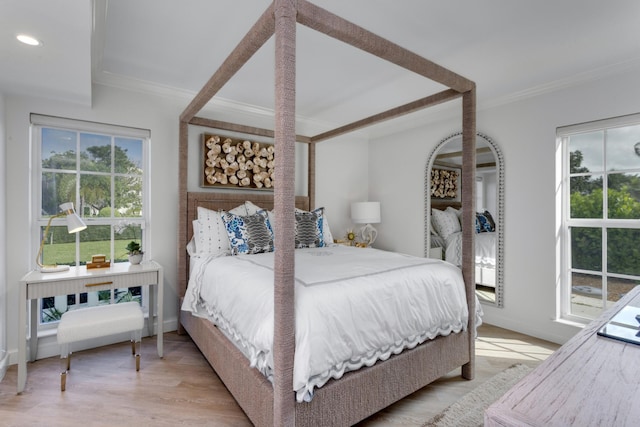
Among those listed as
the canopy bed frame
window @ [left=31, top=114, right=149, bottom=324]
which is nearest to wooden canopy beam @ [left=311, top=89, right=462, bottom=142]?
the canopy bed frame

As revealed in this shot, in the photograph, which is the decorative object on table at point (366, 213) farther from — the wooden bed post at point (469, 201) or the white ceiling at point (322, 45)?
the wooden bed post at point (469, 201)

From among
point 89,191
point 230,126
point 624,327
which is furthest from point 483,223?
point 89,191

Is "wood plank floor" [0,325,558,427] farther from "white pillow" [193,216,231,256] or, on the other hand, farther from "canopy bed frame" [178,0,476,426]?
"white pillow" [193,216,231,256]

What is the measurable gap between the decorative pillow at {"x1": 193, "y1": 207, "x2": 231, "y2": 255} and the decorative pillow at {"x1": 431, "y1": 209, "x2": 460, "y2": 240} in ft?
8.49

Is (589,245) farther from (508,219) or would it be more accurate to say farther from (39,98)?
(39,98)

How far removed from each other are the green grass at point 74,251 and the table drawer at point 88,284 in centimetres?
68

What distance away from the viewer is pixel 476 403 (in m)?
2.04

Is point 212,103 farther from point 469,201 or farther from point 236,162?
point 469,201

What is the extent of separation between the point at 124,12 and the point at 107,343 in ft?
8.90

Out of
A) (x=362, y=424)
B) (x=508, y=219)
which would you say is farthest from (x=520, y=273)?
(x=362, y=424)

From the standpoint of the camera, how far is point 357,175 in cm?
486

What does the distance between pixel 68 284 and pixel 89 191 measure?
3.30 feet

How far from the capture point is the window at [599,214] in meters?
2.71

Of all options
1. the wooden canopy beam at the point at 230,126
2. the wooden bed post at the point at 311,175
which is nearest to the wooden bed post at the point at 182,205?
the wooden canopy beam at the point at 230,126
